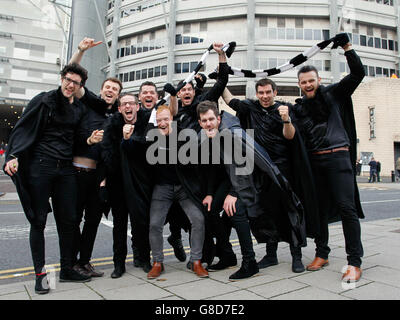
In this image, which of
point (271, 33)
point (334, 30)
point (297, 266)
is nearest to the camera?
point (297, 266)

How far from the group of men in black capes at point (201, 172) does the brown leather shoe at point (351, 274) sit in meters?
0.03

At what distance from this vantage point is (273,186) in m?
3.69

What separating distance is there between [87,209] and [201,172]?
1420mm

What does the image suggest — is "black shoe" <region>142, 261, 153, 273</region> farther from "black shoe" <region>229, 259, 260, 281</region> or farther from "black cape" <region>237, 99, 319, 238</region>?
"black cape" <region>237, 99, 319, 238</region>

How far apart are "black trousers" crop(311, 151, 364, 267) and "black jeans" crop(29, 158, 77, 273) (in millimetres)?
2827

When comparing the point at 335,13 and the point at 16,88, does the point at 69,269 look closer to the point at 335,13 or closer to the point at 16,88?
the point at 335,13

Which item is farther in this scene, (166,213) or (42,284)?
(166,213)

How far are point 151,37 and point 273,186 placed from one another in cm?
3806

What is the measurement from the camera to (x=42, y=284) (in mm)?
2975

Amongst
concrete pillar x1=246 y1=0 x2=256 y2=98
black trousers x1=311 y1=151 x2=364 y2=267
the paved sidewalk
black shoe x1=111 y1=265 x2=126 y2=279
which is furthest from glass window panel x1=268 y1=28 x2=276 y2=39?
black shoe x1=111 y1=265 x2=126 y2=279

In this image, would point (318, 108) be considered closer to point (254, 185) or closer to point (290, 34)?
point (254, 185)

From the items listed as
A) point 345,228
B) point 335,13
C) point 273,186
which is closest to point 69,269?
point 273,186

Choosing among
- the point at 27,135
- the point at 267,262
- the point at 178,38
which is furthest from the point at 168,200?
the point at 178,38

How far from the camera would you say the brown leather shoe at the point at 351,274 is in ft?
9.91
